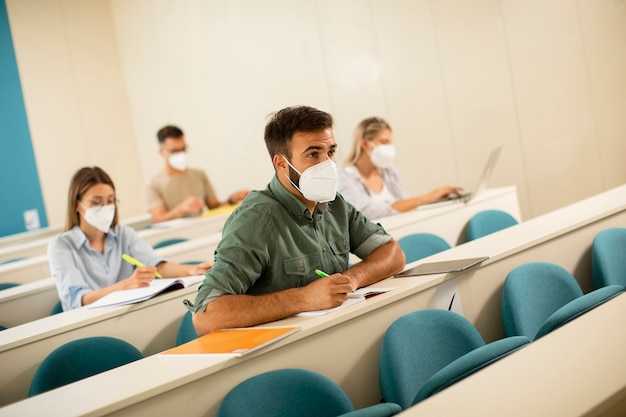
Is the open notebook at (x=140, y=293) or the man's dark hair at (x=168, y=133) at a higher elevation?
the man's dark hair at (x=168, y=133)

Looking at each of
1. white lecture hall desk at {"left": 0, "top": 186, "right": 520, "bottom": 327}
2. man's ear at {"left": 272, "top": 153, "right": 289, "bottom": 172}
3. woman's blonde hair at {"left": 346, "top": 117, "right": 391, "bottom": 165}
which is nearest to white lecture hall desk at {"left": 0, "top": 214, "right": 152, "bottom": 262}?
white lecture hall desk at {"left": 0, "top": 186, "right": 520, "bottom": 327}

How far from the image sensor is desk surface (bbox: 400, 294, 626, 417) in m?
1.17

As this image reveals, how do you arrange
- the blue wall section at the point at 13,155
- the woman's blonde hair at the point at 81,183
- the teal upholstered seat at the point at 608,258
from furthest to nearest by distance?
the blue wall section at the point at 13,155, the woman's blonde hair at the point at 81,183, the teal upholstered seat at the point at 608,258

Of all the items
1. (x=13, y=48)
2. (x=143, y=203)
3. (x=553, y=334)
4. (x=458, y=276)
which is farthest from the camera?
(x=143, y=203)

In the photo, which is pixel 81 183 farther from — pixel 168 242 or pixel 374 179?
pixel 374 179

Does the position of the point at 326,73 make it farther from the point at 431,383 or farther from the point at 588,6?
the point at 431,383

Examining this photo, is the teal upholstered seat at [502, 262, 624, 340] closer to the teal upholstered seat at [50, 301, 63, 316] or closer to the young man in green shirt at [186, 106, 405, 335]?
the young man in green shirt at [186, 106, 405, 335]

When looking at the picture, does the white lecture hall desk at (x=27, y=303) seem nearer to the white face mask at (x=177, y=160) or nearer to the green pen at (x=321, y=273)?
the green pen at (x=321, y=273)

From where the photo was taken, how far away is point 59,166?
8500 millimetres

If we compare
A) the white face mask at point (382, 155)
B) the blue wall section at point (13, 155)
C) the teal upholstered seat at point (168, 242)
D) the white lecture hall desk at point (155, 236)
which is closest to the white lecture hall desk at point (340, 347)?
the white face mask at point (382, 155)

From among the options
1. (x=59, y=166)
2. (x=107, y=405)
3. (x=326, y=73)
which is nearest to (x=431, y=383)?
(x=107, y=405)

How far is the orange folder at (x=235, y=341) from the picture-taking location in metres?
1.88

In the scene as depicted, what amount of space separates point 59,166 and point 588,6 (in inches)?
233

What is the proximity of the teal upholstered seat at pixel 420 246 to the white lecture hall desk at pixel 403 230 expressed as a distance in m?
0.29
